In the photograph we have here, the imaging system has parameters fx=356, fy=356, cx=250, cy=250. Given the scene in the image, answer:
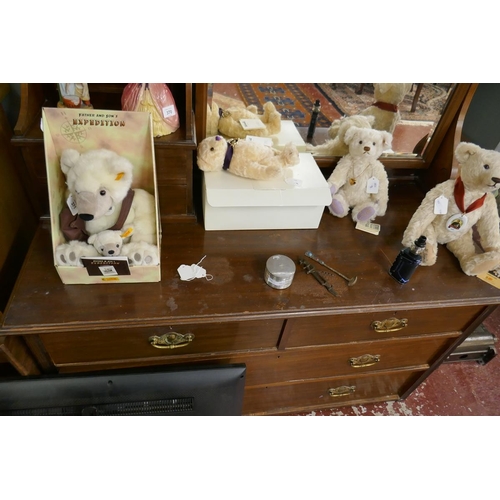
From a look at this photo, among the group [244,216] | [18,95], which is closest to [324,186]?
[244,216]

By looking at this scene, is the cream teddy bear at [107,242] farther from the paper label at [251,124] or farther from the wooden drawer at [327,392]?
the wooden drawer at [327,392]

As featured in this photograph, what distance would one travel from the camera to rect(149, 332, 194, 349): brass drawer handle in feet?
3.13

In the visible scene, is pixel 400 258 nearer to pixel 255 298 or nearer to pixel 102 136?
pixel 255 298

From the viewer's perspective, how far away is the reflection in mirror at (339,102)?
1077 mm

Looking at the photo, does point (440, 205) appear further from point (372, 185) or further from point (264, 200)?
point (264, 200)

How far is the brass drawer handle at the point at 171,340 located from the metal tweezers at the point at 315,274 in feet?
1.19

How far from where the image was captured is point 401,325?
1.09 metres

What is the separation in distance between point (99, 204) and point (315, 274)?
1.92 feet

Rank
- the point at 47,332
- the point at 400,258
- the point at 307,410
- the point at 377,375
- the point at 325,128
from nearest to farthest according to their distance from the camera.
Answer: the point at 47,332
the point at 400,258
the point at 325,128
the point at 377,375
the point at 307,410

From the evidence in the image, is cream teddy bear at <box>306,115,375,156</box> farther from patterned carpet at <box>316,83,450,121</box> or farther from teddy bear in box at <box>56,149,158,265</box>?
teddy bear in box at <box>56,149,158,265</box>

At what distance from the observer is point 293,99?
1.15 meters

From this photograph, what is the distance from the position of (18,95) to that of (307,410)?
1.52 metres

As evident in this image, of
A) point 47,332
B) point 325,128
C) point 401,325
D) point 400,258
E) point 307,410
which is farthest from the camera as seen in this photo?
point 307,410

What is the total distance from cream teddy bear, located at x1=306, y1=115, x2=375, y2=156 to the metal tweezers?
43cm
